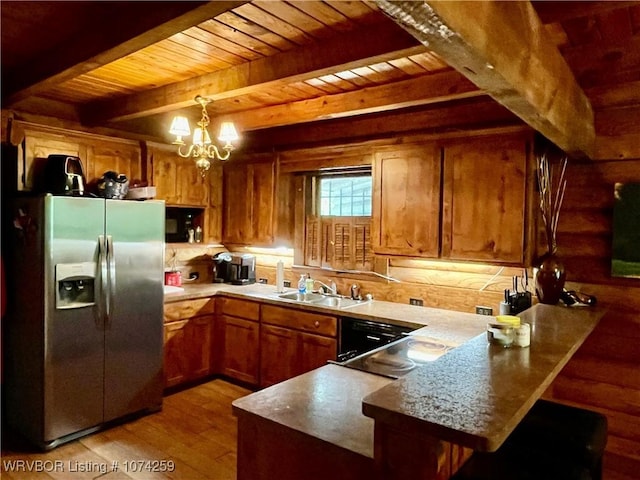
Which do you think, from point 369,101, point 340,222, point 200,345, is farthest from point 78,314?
point 369,101

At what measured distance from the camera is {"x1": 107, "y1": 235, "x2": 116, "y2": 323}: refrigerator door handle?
318cm

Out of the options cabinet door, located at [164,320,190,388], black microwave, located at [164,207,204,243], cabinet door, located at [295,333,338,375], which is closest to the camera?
cabinet door, located at [295,333,338,375]

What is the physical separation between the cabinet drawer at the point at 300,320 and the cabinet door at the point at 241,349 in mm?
189

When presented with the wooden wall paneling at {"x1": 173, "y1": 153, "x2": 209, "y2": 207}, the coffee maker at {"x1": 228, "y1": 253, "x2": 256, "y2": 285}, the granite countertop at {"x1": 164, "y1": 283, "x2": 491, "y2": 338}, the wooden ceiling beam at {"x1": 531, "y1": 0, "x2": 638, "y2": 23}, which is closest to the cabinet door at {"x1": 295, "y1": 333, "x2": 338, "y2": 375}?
the granite countertop at {"x1": 164, "y1": 283, "x2": 491, "y2": 338}

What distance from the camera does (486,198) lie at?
3.04 meters

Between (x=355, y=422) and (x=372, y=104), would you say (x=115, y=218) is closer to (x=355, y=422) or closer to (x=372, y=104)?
(x=372, y=104)

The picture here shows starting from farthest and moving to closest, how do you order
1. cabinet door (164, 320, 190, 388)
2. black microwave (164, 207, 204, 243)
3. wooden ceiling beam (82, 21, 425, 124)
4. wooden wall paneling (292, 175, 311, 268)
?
black microwave (164, 207, 204, 243) < wooden wall paneling (292, 175, 311, 268) < cabinet door (164, 320, 190, 388) < wooden ceiling beam (82, 21, 425, 124)

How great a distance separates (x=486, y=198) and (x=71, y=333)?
297cm

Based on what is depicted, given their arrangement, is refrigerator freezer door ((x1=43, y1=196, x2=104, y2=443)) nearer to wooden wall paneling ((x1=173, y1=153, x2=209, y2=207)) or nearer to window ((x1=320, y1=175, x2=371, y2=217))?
wooden wall paneling ((x1=173, y1=153, x2=209, y2=207))

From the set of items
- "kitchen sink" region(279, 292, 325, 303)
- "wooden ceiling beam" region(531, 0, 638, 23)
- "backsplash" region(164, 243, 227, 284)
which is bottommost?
"kitchen sink" region(279, 292, 325, 303)

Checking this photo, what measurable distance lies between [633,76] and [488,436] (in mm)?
2673

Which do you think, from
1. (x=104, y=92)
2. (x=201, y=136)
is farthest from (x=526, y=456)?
(x=104, y=92)

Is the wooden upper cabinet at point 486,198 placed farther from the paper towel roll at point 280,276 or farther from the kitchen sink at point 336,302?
the paper towel roll at point 280,276

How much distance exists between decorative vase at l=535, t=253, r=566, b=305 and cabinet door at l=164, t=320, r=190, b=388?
9.29ft
